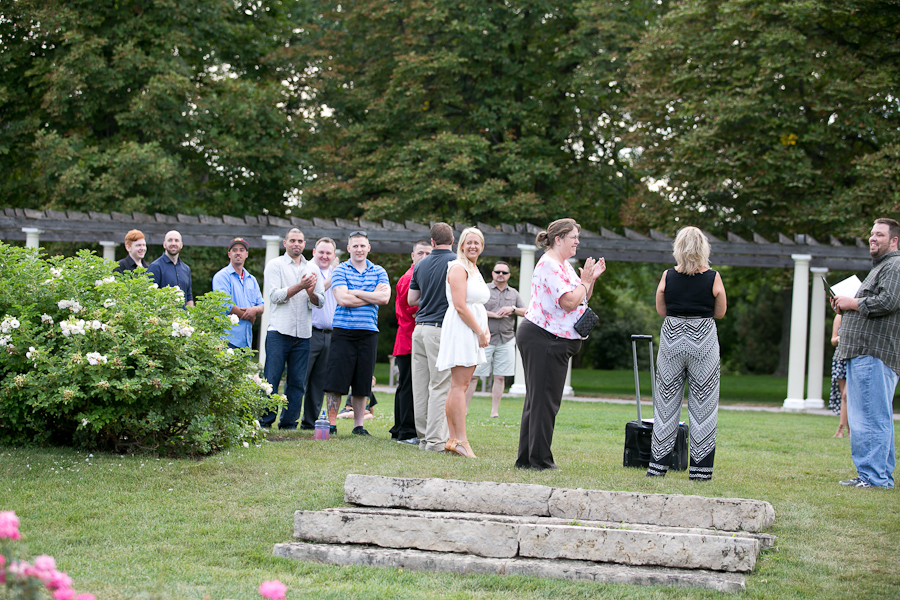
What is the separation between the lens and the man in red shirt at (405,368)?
794 centimetres

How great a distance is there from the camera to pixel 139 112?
1975 cm

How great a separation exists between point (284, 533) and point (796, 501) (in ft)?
10.8

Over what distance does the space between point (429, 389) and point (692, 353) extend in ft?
7.18

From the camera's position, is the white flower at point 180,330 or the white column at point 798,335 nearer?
the white flower at point 180,330

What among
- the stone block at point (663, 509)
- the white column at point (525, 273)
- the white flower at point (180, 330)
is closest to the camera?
the stone block at point (663, 509)

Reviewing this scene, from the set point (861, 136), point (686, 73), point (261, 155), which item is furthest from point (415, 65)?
point (861, 136)

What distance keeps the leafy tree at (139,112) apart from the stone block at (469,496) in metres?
15.8

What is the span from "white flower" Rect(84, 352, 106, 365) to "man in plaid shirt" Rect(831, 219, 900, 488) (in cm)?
542

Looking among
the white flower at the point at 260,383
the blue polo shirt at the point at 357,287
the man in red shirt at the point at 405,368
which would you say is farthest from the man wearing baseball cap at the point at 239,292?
the man in red shirt at the point at 405,368

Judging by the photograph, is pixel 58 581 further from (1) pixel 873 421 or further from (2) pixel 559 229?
(1) pixel 873 421

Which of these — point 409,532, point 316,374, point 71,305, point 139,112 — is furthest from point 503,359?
point 139,112

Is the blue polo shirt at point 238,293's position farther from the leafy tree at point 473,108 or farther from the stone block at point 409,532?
the leafy tree at point 473,108

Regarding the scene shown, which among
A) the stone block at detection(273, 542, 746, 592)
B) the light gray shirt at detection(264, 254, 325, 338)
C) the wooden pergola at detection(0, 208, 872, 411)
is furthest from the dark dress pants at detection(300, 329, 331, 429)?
the wooden pergola at detection(0, 208, 872, 411)

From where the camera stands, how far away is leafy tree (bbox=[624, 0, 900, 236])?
17688 millimetres
